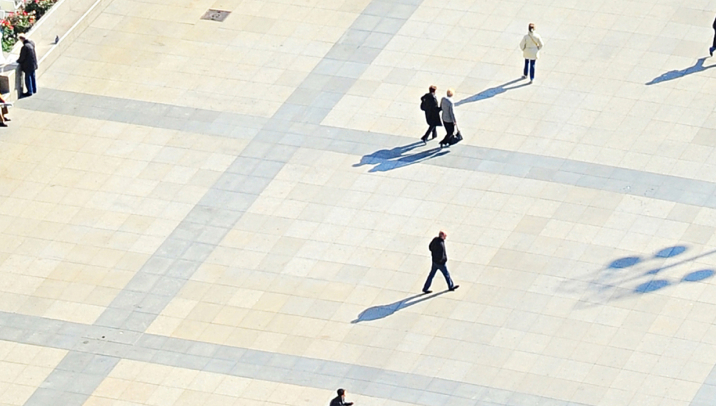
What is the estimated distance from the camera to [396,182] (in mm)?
36312

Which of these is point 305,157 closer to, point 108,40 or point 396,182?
point 396,182

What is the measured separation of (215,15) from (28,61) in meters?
5.29

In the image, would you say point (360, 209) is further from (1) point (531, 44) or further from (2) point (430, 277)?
(1) point (531, 44)

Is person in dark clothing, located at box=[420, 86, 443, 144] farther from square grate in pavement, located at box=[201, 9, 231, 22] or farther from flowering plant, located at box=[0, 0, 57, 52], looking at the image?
flowering plant, located at box=[0, 0, 57, 52]

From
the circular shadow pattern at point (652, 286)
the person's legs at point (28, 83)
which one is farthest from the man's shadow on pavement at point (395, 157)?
the person's legs at point (28, 83)

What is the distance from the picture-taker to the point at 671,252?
3403cm

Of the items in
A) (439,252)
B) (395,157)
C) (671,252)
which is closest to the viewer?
(439,252)

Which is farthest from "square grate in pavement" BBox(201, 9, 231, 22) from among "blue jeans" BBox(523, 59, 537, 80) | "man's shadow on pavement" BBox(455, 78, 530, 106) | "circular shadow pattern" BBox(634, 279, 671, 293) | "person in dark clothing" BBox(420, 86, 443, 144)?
"circular shadow pattern" BBox(634, 279, 671, 293)

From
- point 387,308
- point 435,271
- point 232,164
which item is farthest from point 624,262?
point 232,164

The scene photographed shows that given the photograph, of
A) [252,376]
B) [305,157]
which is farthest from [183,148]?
[252,376]

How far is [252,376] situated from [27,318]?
4518 mm

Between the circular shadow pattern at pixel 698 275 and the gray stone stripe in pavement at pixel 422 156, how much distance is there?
7.46 ft

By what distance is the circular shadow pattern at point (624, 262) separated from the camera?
33719 mm

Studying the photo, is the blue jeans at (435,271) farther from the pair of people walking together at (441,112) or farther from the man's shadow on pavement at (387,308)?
the pair of people walking together at (441,112)
